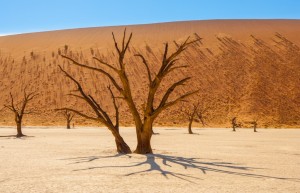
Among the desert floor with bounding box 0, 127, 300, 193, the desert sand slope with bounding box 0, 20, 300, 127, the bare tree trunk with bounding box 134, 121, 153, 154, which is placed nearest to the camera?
the desert floor with bounding box 0, 127, 300, 193

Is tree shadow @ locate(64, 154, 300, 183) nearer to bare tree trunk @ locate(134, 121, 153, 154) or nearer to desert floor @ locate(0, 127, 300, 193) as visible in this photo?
desert floor @ locate(0, 127, 300, 193)

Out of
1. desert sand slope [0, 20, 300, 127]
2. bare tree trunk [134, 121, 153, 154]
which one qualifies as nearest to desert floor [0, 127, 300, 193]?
bare tree trunk [134, 121, 153, 154]

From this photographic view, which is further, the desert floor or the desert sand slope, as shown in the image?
the desert sand slope

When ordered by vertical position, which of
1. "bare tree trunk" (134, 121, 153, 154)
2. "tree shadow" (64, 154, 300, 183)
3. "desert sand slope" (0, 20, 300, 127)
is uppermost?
"desert sand slope" (0, 20, 300, 127)

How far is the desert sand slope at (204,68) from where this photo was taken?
189ft

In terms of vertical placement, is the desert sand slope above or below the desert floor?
above

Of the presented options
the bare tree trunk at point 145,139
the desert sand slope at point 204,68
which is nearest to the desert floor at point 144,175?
the bare tree trunk at point 145,139

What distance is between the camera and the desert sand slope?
57.7 m

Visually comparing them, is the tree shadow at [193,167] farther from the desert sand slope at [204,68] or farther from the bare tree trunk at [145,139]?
the desert sand slope at [204,68]

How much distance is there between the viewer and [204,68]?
2756 inches

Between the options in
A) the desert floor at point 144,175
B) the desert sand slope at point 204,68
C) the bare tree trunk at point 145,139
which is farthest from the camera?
the desert sand slope at point 204,68

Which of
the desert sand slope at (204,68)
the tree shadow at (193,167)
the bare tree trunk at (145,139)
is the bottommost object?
the tree shadow at (193,167)

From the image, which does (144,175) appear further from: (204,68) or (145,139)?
(204,68)

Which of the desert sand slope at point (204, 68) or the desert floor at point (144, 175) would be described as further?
the desert sand slope at point (204, 68)
